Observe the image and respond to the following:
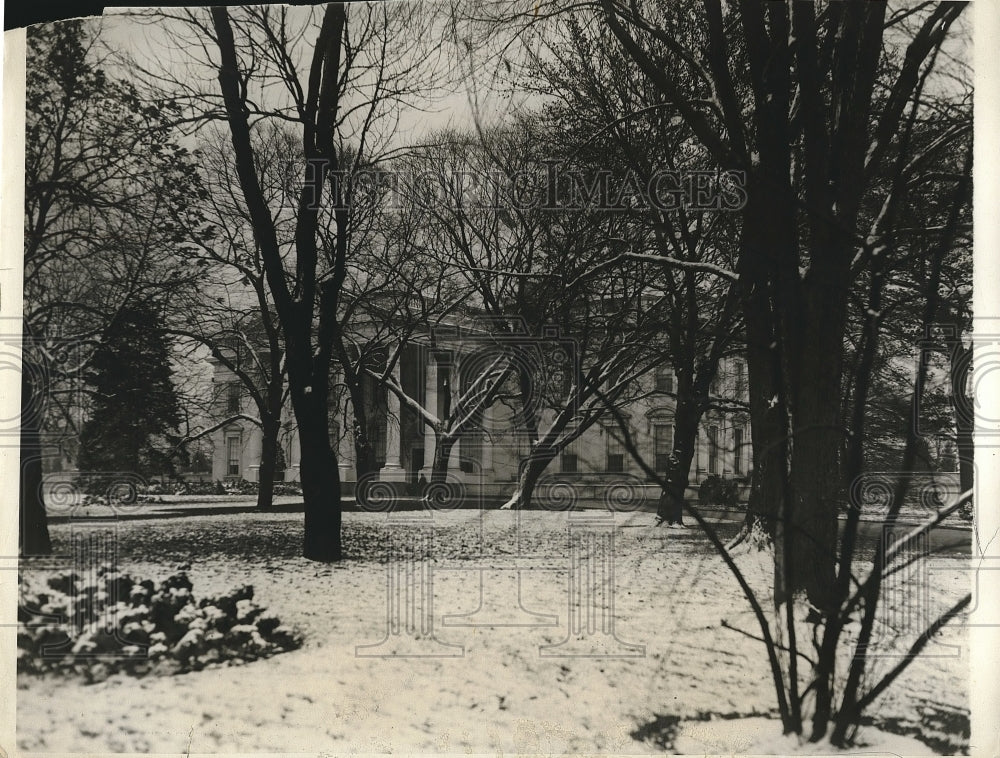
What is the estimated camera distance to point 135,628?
454 centimetres

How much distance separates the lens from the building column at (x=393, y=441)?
15.1ft

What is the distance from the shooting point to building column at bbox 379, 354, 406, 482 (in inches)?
181

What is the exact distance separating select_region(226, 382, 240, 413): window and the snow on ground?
0.67 m

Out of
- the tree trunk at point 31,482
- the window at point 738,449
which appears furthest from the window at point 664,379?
the tree trunk at point 31,482

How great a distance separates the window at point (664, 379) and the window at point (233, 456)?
2.53m

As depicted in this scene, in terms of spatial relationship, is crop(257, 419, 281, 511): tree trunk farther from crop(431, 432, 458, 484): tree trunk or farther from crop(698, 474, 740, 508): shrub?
crop(698, 474, 740, 508): shrub

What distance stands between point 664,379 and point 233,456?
2.61 meters

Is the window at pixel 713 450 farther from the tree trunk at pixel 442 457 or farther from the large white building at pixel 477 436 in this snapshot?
the tree trunk at pixel 442 457

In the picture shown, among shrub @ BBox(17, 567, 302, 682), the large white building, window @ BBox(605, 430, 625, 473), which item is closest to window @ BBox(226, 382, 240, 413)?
the large white building

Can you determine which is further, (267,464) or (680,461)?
(267,464)

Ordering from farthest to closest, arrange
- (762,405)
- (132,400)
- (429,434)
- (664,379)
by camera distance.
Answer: (132,400)
(429,434)
(664,379)
(762,405)

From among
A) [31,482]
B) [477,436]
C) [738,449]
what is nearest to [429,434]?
[477,436]

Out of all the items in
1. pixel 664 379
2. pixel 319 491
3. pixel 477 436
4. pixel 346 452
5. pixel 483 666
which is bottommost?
pixel 483 666

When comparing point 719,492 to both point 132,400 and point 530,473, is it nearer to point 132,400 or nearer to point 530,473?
point 530,473
